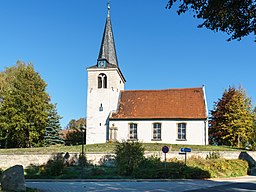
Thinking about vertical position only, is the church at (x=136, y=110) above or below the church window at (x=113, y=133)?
above

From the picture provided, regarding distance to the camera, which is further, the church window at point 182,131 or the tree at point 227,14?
the church window at point 182,131

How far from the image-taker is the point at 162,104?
1436 inches

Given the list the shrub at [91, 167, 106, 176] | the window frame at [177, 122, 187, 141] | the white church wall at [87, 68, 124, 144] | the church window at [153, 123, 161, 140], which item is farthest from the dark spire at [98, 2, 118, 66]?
the shrub at [91, 167, 106, 176]

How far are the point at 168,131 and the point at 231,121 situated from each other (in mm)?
8418

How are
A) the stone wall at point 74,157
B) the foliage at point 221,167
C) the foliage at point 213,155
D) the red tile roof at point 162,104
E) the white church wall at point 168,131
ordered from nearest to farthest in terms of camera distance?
the foliage at point 221,167
the stone wall at point 74,157
the foliage at point 213,155
the white church wall at point 168,131
the red tile roof at point 162,104

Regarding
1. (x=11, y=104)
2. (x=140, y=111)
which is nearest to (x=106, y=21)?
(x=140, y=111)

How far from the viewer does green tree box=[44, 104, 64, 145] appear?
40875mm

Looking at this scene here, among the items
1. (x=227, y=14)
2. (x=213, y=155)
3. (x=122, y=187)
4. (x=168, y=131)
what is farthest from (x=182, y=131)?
(x=227, y=14)

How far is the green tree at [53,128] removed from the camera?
1609 inches

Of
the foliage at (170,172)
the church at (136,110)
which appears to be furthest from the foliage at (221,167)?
the church at (136,110)

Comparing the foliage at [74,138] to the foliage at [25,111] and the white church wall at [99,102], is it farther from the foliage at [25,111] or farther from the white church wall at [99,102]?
the white church wall at [99,102]

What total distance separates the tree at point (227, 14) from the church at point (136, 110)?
25.4m

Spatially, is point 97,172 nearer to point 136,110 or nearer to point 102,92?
point 136,110

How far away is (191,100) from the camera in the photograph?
118 ft
